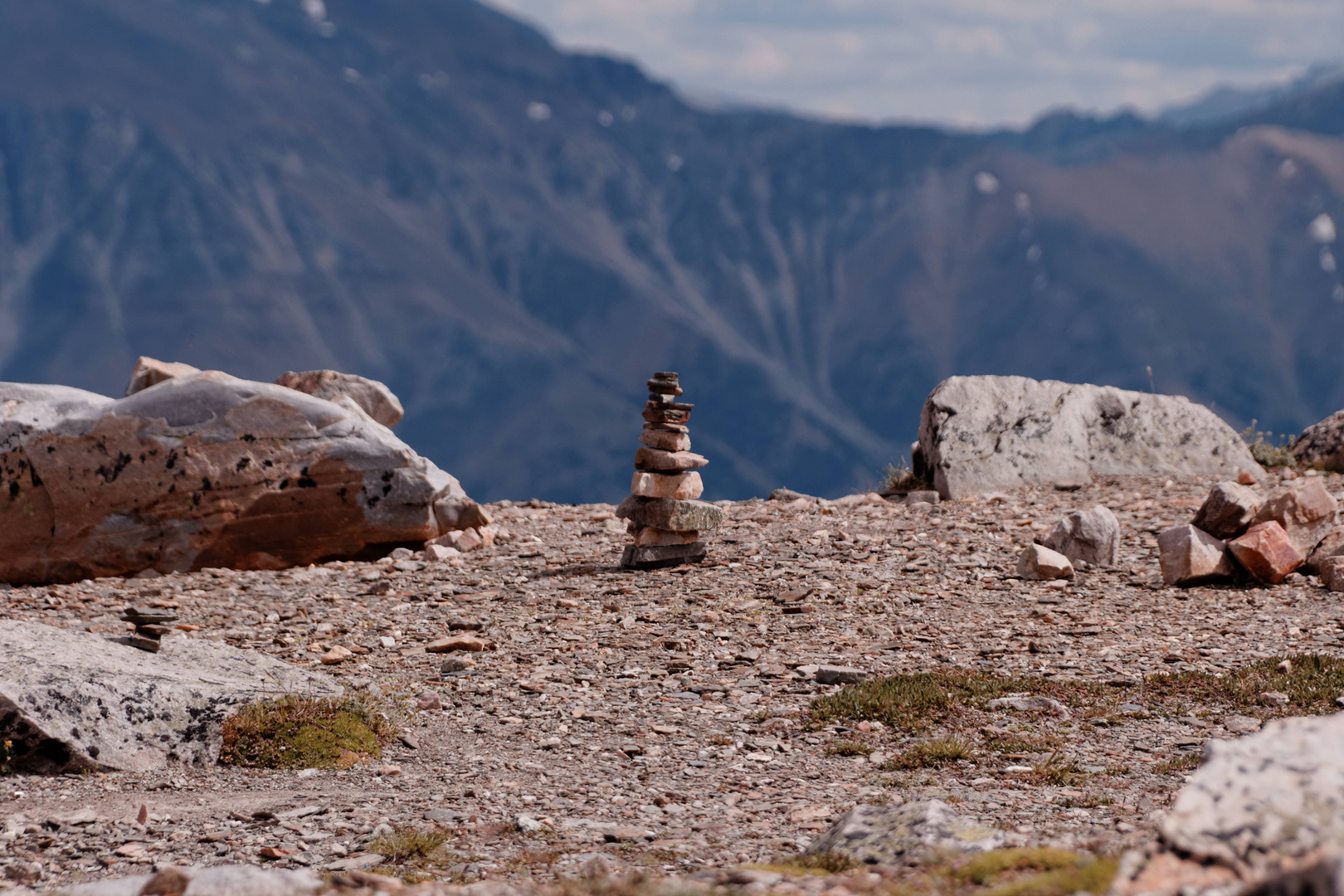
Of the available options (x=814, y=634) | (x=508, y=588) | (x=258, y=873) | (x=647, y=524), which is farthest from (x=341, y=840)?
(x=647, y=524)

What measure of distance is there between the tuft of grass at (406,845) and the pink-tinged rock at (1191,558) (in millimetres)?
11199

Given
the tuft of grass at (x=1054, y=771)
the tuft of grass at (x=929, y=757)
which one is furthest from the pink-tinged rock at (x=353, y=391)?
the tuft of grass at (x=1054, y=771)

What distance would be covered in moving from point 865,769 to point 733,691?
245 cm

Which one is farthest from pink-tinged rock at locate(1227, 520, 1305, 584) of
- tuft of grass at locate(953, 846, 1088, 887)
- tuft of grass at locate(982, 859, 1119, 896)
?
tuft of grass at locate(982, 859, 1119, 896)

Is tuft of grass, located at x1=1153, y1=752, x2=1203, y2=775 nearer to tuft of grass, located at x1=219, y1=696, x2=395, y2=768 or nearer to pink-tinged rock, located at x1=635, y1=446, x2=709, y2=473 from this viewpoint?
tuft of grass, located at x1=219, y1=696, x2=395, y2=768

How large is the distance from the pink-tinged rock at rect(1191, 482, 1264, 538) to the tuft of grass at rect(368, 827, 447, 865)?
1255 cm

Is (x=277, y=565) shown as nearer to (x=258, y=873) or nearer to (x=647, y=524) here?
(x=647, y=524)

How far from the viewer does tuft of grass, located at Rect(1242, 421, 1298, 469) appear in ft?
77.8

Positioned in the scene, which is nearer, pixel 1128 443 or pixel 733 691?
pixel 733 691

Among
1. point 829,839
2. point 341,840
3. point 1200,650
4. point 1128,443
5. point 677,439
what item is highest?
point 1128,443

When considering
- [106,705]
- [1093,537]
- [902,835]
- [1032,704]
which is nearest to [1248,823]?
[902,835]

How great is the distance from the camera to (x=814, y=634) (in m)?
13.9

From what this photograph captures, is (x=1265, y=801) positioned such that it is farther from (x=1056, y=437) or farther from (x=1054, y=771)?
(x=1056, y=437)

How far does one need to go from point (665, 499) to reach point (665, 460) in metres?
0.57
